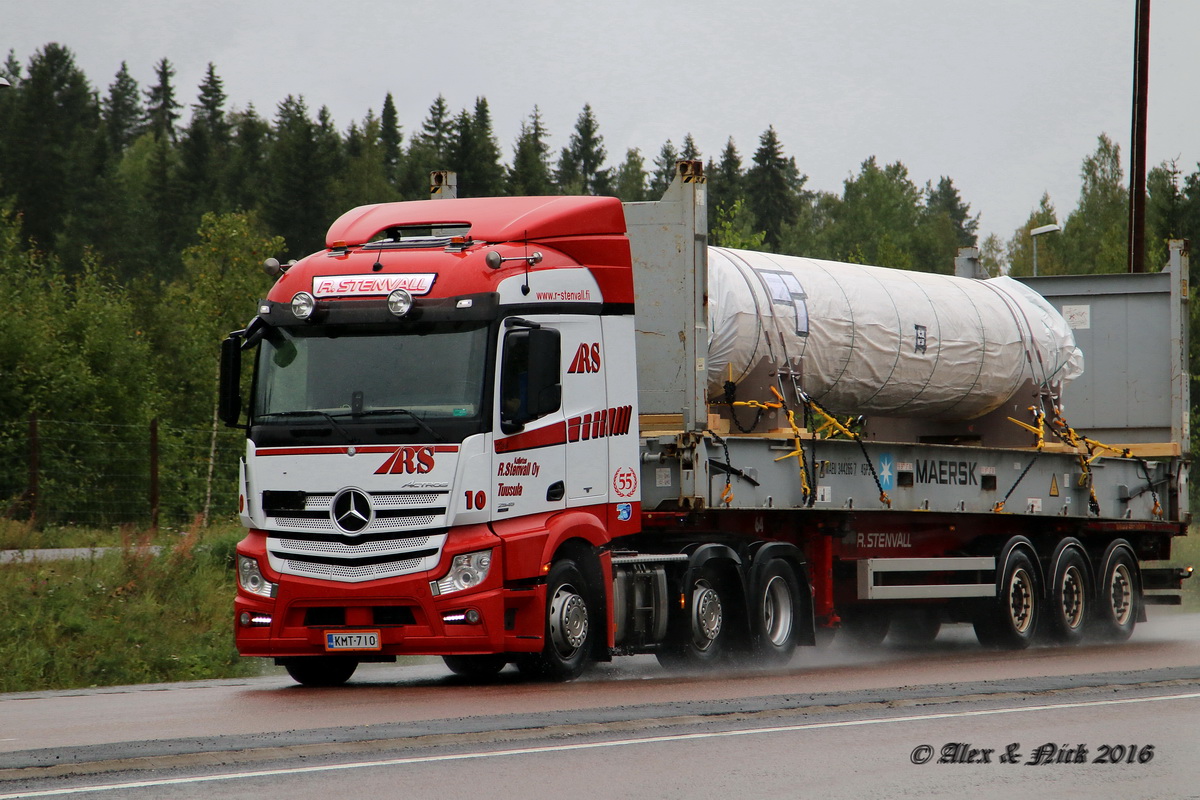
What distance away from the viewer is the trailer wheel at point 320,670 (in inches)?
514

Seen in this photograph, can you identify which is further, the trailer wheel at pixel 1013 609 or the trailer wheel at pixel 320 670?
the trailer wheel at pixel 1013 609

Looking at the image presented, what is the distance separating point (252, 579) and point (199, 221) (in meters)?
73.2

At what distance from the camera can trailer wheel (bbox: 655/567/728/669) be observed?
13.9 meters

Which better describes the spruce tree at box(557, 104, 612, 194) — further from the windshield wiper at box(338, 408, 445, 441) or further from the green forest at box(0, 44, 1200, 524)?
the windshield wiper at box(338, 408, 445, 441)

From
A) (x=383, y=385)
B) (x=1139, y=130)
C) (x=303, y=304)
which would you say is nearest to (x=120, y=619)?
(x=303, y=304)

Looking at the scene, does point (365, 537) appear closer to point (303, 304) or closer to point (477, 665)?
point (477, 665)

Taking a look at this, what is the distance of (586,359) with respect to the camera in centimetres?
1306

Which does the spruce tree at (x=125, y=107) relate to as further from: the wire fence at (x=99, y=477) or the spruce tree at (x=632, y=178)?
the wire fence at (x=99, y=477)

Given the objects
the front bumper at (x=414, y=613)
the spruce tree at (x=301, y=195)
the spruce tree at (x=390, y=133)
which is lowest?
the front bumper at (x=414, y=613)

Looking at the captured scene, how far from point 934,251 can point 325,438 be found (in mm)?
85823

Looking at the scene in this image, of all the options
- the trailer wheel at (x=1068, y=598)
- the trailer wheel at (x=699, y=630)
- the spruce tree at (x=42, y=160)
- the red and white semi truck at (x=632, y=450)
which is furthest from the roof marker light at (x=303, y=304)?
the spruce tree at (x=42, y=160)

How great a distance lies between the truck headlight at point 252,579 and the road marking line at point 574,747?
4385 millimetres

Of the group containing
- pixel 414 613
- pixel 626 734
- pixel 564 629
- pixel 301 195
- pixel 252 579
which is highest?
pixel 301 195

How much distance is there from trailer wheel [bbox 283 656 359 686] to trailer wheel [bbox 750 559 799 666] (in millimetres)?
3531
